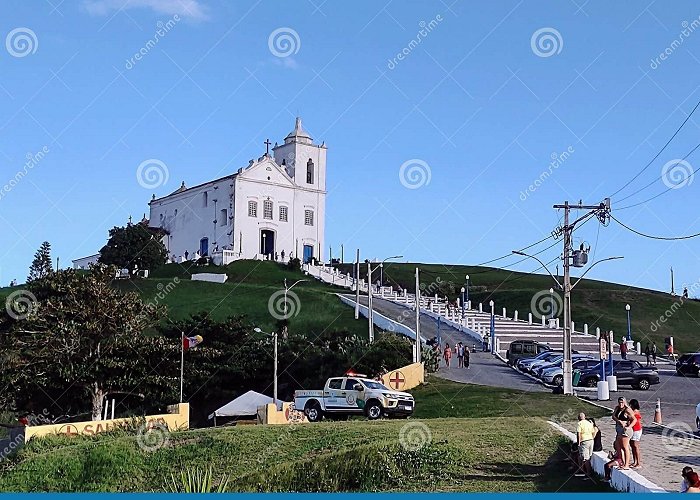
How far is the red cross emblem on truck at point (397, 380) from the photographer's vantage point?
41.1 m

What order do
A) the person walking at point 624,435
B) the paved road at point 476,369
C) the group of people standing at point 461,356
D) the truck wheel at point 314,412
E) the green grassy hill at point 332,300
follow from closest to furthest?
the person walking at point 624,435
the truck wheel at point 314,412
the paved road at point 476,369
the group of people standing at point 461,356
the green grassy hill at point 332,300

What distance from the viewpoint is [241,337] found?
54750 mm

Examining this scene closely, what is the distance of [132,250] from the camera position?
92562 millimetres

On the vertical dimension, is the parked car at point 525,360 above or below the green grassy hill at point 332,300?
below

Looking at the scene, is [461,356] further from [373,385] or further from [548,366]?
[373,385]

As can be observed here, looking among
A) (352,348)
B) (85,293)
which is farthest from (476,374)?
(85,293)

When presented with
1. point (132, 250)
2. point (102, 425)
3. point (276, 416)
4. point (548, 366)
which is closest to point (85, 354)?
point (102, 425)

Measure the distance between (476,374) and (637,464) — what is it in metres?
30.3

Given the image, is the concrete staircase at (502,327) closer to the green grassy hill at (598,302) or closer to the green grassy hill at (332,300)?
the green grassy hill at (332,300)

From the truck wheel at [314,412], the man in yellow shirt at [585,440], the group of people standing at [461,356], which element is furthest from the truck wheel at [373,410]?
the group of people standing at [461,356]

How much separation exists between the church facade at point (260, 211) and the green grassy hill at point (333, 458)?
67444 millimetres

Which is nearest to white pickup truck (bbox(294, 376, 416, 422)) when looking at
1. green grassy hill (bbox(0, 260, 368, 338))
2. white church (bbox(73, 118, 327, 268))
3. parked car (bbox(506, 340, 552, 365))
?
parked car (bbox(506, 340, 552, 365))

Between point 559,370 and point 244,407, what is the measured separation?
1540 centimetres

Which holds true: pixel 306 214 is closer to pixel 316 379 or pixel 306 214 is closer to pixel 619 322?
pixel 619 322
